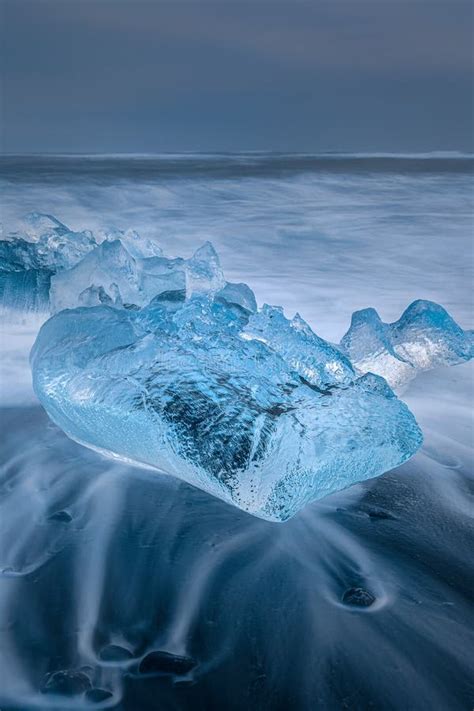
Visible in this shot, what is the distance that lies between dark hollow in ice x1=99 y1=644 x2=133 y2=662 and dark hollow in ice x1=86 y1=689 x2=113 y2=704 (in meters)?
0.05

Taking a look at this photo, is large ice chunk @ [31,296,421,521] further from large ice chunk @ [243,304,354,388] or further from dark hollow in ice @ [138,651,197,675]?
dark hollow in ice @ [138,651,197,675]

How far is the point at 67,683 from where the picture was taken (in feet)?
2.73

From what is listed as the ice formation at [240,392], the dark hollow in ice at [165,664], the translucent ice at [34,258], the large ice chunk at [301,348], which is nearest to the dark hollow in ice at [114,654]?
the dark hollow in ice at [165,664]

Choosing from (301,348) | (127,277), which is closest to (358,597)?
(301,348)

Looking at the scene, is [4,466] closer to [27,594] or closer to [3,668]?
[27,594]

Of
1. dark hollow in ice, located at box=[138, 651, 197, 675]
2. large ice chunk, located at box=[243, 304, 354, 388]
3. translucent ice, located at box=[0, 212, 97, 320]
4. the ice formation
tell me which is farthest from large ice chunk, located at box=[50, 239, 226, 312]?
dark hollow in ice, located at box=[138, 651, 197, 675]

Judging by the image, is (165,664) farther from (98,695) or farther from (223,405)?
(223,405)

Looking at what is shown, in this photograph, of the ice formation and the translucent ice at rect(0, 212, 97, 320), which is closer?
the ice formation

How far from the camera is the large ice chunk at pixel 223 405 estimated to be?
3.65 feet

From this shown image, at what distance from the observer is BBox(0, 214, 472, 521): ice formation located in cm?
112

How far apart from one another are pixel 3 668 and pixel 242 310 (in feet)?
3.90

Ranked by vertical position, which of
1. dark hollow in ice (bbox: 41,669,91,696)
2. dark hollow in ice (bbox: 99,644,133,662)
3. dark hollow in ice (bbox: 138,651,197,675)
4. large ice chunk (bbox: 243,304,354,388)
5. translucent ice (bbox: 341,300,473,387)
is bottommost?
dark hollow in ice (bbox: 41,669,91,696)

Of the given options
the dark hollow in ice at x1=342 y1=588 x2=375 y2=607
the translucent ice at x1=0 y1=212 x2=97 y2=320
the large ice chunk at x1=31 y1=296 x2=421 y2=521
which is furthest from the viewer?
the translucent ice at x1=0 y1=212 x2=97 y2=320

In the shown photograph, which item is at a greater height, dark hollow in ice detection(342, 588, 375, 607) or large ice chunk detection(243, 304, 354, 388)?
large ice chunk detection(243, 304, 354, 388)
